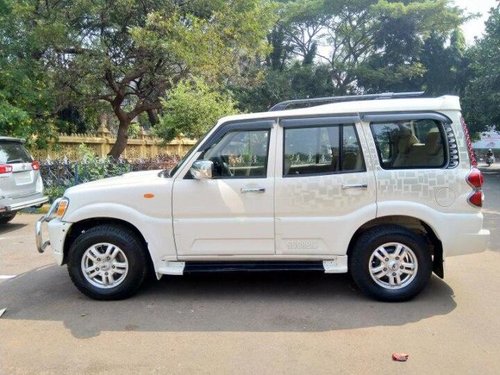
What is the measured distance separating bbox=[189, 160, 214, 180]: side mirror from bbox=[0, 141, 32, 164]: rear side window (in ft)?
17.1

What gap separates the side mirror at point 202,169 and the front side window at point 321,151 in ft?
2.48

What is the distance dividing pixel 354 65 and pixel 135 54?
17.7 meters

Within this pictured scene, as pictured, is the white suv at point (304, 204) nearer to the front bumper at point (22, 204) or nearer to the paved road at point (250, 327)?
the paved road at point (250, 327)

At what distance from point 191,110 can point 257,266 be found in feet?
26.8

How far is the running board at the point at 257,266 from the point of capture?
4.46 meters

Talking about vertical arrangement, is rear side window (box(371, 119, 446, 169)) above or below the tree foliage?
below

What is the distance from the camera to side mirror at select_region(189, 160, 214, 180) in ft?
14.1

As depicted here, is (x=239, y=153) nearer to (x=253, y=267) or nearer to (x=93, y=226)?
(x=253, y=267)

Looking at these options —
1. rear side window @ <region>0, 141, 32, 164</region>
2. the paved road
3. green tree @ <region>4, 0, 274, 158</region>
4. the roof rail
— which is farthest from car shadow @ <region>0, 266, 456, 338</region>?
green tree @ <region>4, 0, 274, 158</region>

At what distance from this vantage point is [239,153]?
4.52m

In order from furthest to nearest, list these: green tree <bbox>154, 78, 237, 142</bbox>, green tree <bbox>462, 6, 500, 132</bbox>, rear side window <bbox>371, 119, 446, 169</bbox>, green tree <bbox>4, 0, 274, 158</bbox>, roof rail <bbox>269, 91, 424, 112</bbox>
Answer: green tree <bbox>462, 6, 500, 132</bbox>, green tree <bbox>154, 78, 237, 142</bbox>, green tree <bbox>4, 0, 274, 158</bbox>, roof rail <bbox>269, 91, 424, 112</bbox>, rear side window <bbox>371, 119, 446, 169</bbox>

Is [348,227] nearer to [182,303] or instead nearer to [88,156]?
[182,303]

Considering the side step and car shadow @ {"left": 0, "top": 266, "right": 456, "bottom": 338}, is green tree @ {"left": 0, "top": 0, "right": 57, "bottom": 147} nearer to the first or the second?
car shadow @ {"left": 0, "top": 266, "right": 456, "bottom": 338}

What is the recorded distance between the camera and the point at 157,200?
14.5 feet
